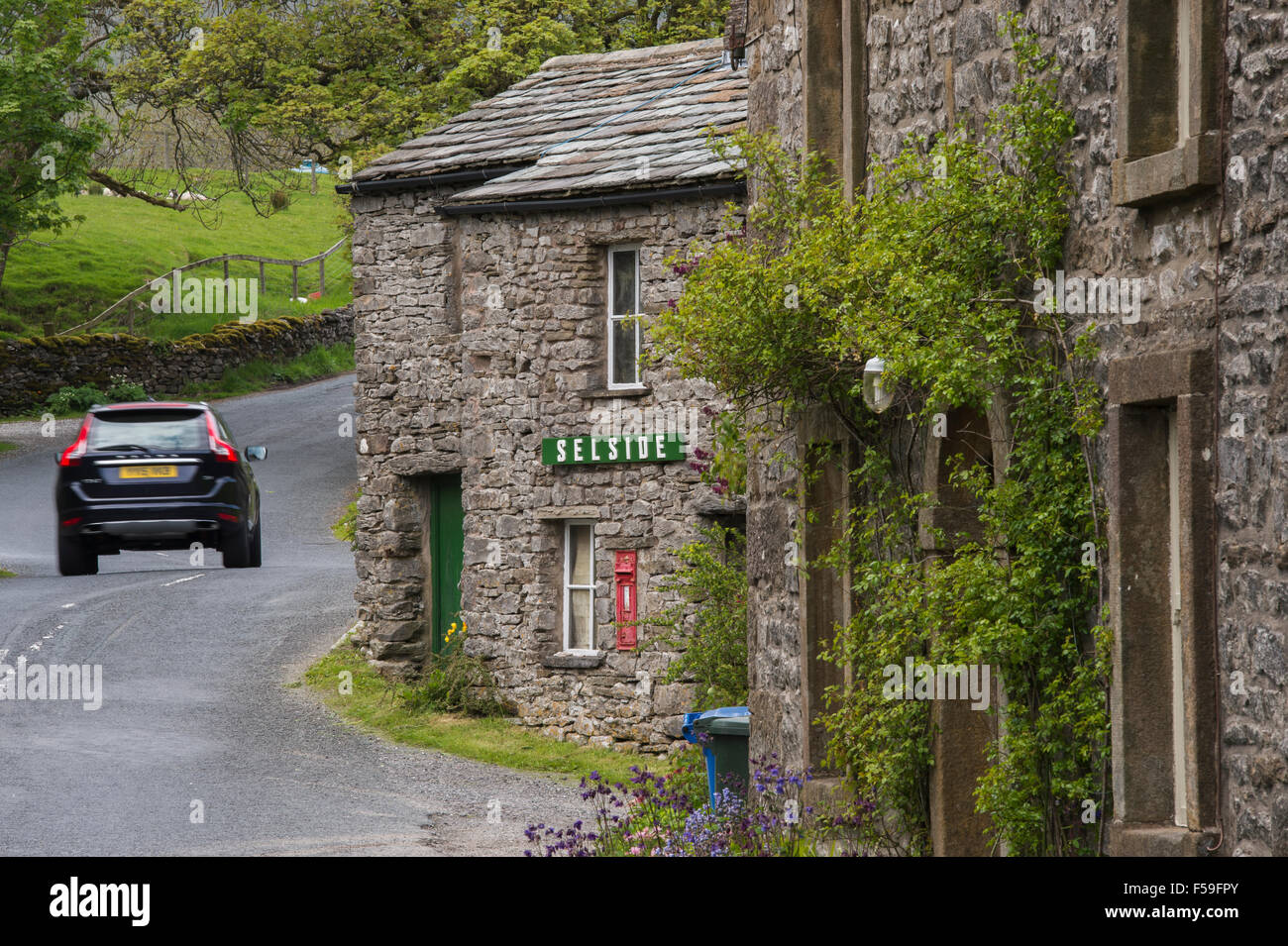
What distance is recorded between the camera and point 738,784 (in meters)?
11.5

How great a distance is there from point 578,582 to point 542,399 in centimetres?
201

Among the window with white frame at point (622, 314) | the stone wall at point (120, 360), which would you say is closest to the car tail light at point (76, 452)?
the window with white frame at point (622, 314)

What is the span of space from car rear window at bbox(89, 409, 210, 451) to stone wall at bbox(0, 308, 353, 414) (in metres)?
29.7

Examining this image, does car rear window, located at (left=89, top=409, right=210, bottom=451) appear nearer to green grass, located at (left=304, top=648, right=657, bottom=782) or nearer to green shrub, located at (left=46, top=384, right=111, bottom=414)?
green grass, located at (left=304, top=648, right=657, bottom=782)

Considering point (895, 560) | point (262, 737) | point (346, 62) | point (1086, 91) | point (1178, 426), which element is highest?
point (346, 62)

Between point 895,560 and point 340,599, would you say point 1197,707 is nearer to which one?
point 895,560

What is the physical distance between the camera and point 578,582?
1819 cm

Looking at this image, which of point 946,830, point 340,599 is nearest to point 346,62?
point 340,599

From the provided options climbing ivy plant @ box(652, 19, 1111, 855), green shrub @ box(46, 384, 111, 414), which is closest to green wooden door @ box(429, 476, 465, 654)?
climbing ivy plant @ box(652, 19, 1111, 855)

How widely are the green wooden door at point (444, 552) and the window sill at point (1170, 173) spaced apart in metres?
13.6

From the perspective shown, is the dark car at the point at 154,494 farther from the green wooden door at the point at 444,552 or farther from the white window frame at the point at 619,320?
the green wooden door at the point at 444,552

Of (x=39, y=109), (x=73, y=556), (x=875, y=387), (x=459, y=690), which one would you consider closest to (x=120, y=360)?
(x=39, y=109)

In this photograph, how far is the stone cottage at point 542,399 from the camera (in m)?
17.2

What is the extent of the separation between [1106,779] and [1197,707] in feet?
3.11
